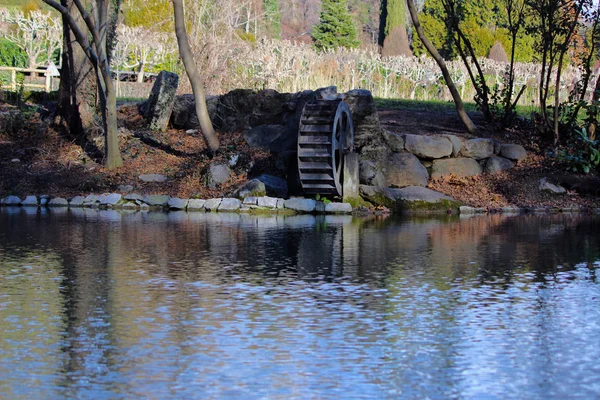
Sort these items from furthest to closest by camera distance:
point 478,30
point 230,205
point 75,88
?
1. point 478,30
2. point 75,88
3. point 230,205

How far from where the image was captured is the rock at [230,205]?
19078 mm

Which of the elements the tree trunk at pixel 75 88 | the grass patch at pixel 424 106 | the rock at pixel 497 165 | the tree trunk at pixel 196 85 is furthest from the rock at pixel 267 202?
the grass patch at pixel 424 106

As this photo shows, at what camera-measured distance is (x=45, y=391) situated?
6266mm

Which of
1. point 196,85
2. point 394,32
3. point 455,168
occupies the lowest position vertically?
point 455,168

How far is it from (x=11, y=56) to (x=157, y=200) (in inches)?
979

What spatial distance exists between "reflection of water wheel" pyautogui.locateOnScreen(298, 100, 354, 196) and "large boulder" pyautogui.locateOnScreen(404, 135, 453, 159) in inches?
78.4

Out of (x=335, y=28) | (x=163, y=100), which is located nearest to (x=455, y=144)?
(x=163, y=100)

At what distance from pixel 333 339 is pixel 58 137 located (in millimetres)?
17757

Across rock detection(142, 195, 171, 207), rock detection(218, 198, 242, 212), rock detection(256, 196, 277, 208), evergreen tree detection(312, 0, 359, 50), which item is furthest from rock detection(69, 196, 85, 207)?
evergreen tree detection(312, 0, 359, 50)

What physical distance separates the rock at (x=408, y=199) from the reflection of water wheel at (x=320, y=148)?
73cm

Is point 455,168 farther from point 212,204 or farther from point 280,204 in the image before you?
point 212,204

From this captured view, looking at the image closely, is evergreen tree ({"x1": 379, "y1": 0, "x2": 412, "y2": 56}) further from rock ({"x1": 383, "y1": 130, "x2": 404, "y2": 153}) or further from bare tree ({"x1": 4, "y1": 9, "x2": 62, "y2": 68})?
rock ({"x1": 383, "y1": 130, "x2": 404, "y2": 153})

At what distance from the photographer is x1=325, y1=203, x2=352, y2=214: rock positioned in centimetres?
1889

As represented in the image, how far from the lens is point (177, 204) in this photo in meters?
19.4
